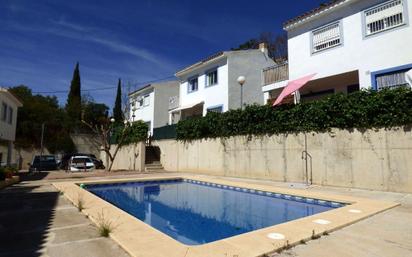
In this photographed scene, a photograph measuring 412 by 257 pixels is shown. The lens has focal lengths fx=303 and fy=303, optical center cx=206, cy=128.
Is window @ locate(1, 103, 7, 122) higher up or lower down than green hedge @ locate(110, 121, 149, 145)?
higher up

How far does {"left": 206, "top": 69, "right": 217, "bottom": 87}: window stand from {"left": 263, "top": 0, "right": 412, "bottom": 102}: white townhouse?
23.8 ft

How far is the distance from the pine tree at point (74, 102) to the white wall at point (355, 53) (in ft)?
128

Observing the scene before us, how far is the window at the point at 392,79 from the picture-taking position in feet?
50.9

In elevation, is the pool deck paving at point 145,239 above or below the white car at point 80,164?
below

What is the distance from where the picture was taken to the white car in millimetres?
28602

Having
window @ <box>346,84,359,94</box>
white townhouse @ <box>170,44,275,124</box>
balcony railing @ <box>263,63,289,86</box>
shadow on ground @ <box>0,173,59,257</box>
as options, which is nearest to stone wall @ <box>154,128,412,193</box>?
balcony railing @ <box>263,63,289,86</box>

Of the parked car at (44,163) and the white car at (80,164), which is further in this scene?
the parked car at (44,163)

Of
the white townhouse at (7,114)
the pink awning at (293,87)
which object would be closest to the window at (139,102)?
the white townhouse at (7,114)

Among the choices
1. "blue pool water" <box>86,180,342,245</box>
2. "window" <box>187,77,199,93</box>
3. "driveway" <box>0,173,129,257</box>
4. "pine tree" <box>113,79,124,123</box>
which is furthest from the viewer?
"pine tree" <box>113,79,124,123</box>

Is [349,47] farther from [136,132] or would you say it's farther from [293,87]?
[136,132]

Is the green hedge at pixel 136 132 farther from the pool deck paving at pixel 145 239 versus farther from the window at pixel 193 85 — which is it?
the pool deck paving at pixel 145 239

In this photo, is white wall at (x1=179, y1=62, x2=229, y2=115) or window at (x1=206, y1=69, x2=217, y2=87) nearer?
white wall at (x1=179, y1=62, x2=229, y2=115)

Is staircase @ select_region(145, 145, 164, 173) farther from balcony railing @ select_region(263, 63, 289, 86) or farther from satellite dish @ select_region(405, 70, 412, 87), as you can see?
satellite dish @ select_region(405, 70, 412, 87)

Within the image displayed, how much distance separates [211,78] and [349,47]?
14.2 metres
